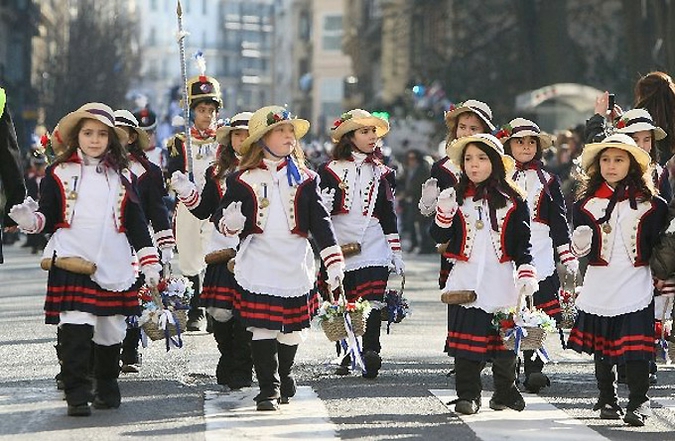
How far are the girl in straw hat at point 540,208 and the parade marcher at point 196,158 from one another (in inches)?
109

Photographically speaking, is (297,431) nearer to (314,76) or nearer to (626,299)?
(626,299)

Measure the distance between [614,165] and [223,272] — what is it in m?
2.79

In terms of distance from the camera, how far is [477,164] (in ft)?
35.8

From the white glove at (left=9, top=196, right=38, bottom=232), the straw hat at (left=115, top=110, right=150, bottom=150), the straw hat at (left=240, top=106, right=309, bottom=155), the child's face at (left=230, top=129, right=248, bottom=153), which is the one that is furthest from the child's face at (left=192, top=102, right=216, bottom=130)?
the white glove at (left=9, top=196, right=38, bottom=232)

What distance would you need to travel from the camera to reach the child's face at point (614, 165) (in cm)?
1099

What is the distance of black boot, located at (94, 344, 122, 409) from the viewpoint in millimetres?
10758

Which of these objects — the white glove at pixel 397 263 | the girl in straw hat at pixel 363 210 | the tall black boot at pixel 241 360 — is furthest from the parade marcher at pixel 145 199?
the white glove at pixel 397 263

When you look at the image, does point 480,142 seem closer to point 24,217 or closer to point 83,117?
point 83,117

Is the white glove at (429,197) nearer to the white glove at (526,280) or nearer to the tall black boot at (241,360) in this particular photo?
the tall black boot at (241,360)

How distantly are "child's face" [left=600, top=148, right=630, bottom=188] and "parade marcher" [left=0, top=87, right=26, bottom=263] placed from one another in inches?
135

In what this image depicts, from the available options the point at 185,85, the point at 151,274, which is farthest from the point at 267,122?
the point at 185,85

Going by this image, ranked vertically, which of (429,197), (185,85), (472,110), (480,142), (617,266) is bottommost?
(617,266)

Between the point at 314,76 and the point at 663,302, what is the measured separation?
11600cm

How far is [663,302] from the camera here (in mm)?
11758
